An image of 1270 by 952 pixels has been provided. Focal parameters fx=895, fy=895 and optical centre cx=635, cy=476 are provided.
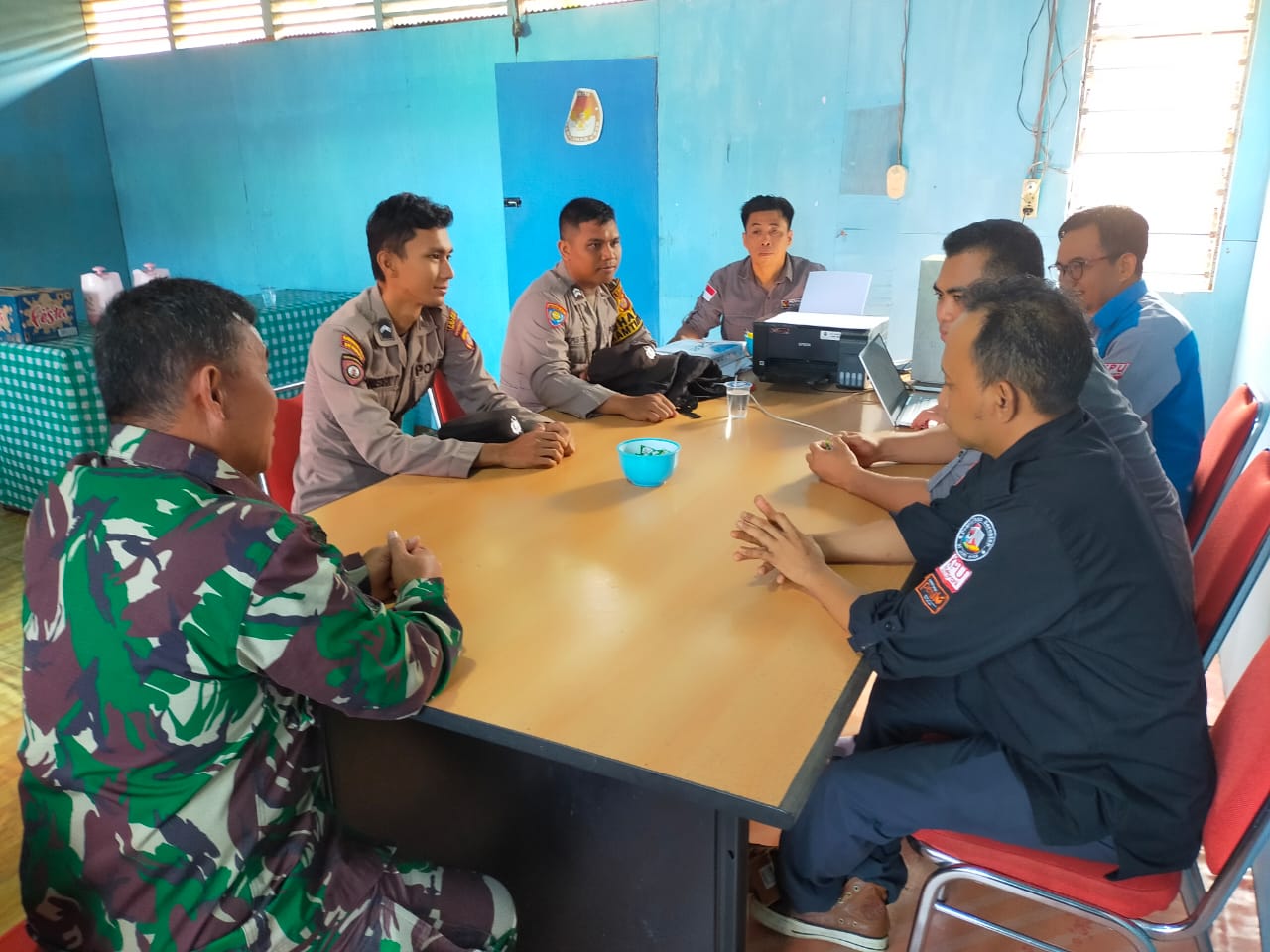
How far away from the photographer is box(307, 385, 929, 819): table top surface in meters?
1.03

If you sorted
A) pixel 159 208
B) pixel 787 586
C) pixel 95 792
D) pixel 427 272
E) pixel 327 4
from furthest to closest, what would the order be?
pixel 159 208 < pixel 327 4 < pixel 427 272 < pixel 787 586 < pixel 95 792

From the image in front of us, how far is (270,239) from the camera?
5.60 m

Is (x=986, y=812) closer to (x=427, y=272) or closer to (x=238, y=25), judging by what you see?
(x=427, y=272)

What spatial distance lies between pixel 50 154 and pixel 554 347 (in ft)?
16.9

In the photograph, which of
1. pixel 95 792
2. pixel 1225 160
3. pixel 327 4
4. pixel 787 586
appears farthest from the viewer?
pixel 327 4

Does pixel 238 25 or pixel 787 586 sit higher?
pixel 238 25

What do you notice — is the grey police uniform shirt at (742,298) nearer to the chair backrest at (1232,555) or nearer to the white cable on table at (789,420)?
the white cable on table at (789,420)

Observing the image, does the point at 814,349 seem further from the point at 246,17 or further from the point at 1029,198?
the point at 246,17

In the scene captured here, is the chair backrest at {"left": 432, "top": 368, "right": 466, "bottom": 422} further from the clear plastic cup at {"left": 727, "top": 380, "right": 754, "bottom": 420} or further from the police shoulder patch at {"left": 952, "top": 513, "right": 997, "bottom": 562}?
the police shoulder patch at {"left": 952, "top": 513, "right": 997, "bottom": 562}

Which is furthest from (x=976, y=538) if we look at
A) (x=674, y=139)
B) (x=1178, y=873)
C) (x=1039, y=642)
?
(x=674, y=139)

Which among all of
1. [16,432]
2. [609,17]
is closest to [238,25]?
[609,17]

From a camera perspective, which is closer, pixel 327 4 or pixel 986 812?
pixel 986 812

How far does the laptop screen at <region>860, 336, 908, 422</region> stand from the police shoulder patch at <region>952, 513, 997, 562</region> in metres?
1.13

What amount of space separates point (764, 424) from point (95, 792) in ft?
5.57
